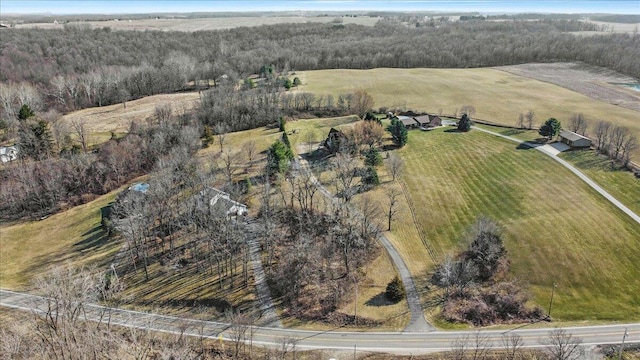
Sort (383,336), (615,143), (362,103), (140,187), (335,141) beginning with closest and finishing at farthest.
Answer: (383,336), (140,187), (615,143), (335,141), (362,103)

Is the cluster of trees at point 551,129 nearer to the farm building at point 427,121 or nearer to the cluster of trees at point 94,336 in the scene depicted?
the farm building at point 427,121

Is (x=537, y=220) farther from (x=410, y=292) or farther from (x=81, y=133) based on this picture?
(x=81, y=133)

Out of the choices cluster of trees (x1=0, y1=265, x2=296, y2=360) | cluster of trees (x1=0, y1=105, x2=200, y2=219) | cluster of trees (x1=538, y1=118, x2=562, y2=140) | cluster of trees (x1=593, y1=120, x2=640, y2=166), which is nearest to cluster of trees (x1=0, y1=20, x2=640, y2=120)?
cluster of trees (x1=0, y1=105, x2=200, y2=219)

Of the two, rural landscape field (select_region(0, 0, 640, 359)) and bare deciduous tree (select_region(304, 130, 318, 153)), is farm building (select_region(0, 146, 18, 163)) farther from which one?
bare deciduous tree (select_region(304, 130, 318, 153))

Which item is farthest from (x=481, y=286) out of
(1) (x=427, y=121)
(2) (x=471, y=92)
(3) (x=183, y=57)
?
(3) (x=183, y=57)

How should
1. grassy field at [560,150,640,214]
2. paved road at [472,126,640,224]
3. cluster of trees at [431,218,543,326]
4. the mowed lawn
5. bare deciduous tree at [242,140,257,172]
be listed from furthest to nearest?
bare deciduous tree at [242,140,257,172] → grassy field at [560,150,640,214] → paved road at [472,126,640,224] → the mowed lawn → cluster of trees at [431,218,543,326]

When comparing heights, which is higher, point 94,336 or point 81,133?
point 81,133

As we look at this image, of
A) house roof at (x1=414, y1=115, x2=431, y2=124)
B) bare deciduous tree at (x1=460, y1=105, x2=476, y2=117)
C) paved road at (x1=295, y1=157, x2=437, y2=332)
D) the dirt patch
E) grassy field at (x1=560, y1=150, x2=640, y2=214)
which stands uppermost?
the dirt patch
